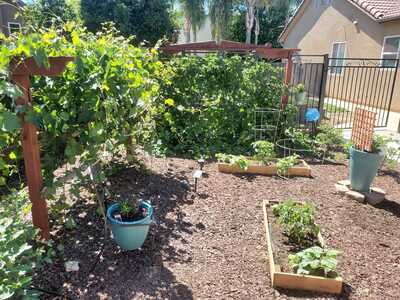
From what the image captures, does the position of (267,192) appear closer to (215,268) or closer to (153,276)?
(215,268)

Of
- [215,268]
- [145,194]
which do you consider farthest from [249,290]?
Result: [145,194]

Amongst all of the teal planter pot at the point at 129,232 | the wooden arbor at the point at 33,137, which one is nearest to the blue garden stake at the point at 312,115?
the teal planter pot at the point at 129,232

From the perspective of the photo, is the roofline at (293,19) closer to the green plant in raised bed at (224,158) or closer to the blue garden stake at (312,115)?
the blue garden stake at (312,115)

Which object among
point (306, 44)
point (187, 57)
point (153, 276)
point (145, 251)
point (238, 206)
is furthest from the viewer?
point (306, 44)

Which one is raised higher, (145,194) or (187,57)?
(187,57)

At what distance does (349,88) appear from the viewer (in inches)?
472

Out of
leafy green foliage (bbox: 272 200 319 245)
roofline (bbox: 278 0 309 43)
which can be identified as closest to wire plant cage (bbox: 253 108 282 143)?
leafy green foliage (bbox: 272 200 319 245)

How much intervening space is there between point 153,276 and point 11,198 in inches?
48.4

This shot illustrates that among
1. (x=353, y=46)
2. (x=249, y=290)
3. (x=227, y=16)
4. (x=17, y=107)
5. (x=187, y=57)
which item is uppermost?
(x=227, y=16)

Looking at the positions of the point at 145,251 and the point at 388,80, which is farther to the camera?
the point at 388,80

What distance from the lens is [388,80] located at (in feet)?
34.4

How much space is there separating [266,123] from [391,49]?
23.4 feet

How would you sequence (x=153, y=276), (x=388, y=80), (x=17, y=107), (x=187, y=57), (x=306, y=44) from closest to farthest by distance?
(x=17, y=107), (x=153, y=276), (x=187, y=57), (x=388, y=80), (x=306, y=44)

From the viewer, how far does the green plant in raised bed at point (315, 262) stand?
2.37 metres
